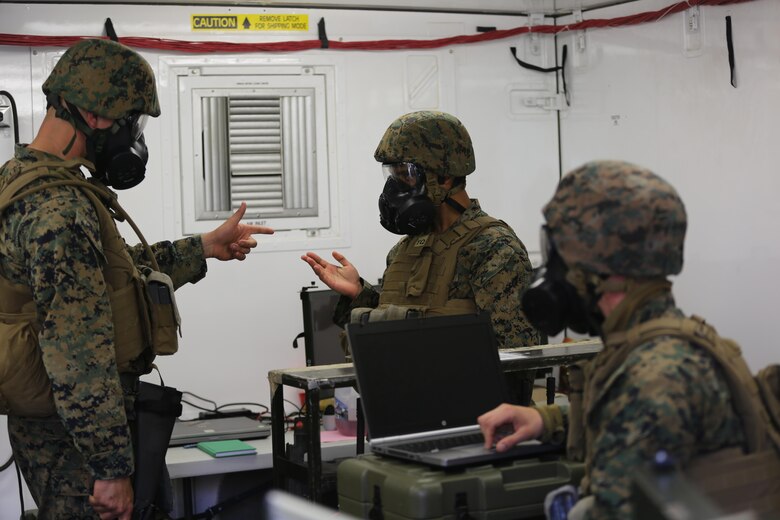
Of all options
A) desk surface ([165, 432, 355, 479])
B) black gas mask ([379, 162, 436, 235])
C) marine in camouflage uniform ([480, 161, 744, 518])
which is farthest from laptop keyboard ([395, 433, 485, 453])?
desk surface ([165, 432, 355, 479])

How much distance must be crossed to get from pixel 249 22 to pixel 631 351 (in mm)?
3630

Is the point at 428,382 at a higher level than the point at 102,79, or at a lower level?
lower

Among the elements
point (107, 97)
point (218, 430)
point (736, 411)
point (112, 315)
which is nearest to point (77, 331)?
point (112, 315)

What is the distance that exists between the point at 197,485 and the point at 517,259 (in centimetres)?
220

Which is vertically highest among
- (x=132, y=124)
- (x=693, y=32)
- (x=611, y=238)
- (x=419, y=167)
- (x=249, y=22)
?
(x=249, y=22)

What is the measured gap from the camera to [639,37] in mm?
5094

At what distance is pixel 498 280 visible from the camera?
10.4 ft

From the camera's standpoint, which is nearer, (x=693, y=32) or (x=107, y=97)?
A: (x=107, y=97)

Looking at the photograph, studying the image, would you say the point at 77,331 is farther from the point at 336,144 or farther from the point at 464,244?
the point at 336,144

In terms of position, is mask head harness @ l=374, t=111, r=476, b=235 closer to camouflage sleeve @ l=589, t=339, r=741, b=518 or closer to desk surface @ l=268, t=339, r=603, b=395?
desk surface @ l=268, t=339, r=603, b=395

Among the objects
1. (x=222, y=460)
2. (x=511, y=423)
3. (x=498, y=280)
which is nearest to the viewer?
(x=511, y=423)

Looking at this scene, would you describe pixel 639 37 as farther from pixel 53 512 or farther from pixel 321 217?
pixel 53 512

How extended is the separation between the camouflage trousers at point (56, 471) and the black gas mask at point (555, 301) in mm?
1372

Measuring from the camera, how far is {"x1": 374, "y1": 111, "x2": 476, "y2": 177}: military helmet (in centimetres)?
342
